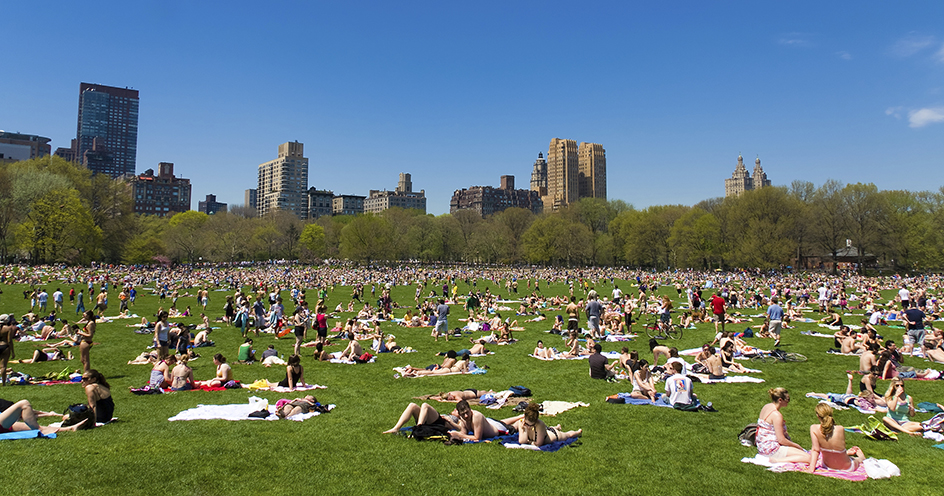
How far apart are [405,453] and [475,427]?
3.48ft

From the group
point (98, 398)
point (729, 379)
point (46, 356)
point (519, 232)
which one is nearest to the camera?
point (98, 398)

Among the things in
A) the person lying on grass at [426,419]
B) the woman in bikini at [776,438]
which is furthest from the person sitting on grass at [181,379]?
the woman in bikini at [776,438]

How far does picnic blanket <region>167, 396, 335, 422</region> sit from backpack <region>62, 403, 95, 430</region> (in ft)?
3.33

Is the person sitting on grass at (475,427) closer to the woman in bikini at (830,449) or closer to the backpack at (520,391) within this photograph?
the backpack at (520,391)

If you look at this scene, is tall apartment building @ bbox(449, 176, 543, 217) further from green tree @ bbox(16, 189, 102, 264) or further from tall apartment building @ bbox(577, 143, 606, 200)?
green tree @ bbox(16, 189, 102, 264)

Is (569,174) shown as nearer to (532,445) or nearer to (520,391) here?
(520,391)

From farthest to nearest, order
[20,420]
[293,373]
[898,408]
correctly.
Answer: [293,373], [898,408], [20,420]

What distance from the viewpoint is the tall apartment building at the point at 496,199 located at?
18950 centimetres

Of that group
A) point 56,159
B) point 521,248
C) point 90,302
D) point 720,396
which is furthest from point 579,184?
point 720,396

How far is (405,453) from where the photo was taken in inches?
267

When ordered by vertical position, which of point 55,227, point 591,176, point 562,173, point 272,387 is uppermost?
point 562,173

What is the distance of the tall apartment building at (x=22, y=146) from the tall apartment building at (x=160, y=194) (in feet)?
86.7

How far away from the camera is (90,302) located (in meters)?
29.6

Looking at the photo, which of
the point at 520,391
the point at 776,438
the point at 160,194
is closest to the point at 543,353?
the point at 520,391
